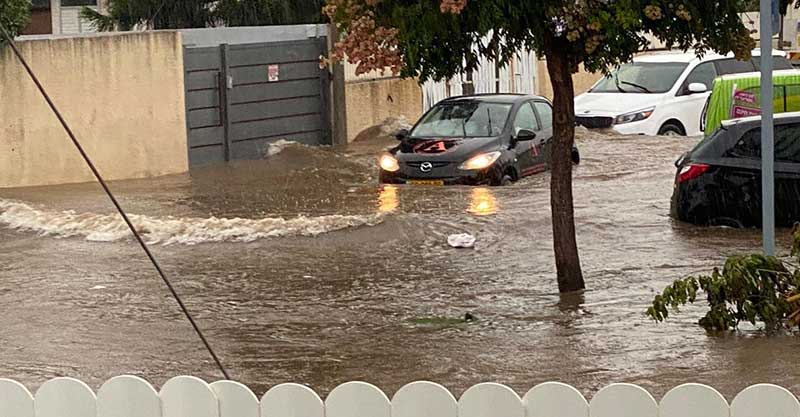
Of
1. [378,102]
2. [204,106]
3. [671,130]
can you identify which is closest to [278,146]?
[204,106]

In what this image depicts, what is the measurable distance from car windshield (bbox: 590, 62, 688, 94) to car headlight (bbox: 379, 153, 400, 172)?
6563 millimetres

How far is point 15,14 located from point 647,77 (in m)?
Result: 10.8

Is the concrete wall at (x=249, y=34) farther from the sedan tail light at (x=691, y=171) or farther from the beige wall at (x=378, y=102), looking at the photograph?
the sedan tail light at (x=691, y=171)

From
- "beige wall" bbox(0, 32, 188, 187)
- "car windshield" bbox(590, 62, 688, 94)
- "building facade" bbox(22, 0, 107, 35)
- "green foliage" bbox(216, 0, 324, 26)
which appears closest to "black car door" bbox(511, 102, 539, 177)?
"car windshield" bbox(590, 62, 688, 94)

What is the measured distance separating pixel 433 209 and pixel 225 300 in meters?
5.18

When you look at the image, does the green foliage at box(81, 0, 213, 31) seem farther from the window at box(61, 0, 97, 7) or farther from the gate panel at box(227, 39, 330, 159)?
Result: the window at box(61, 0, 97, 7)

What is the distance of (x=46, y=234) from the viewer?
16109 mm

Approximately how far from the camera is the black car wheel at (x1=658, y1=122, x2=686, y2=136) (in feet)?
79.6

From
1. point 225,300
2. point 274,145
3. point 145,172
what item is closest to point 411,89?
point 274,145

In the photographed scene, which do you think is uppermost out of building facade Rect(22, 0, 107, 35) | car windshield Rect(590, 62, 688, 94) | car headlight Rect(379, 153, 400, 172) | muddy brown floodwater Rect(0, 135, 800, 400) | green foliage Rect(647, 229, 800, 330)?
building facade Rect(22, 0, 107, 35)

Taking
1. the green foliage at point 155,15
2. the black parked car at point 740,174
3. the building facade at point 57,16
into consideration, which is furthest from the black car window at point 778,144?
the building facade at point 57,16

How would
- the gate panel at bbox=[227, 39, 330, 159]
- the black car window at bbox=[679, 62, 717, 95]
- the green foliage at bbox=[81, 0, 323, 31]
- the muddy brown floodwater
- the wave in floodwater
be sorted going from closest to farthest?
the muddy brown floodwater < the wave in floodwater < the gate panel at bbox=[227, 39, 330, 159] < the green foliage at bbox=[81, 0, 323, 31] < the black car window at bbox=[679, 62, 717, 95]

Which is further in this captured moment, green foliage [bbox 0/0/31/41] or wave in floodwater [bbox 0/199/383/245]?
green foliage [bbox 0/0/31/41]

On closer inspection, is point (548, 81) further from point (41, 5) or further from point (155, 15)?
point (41, 5)
